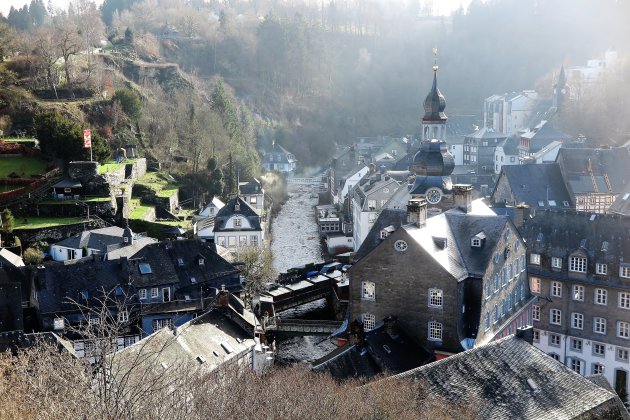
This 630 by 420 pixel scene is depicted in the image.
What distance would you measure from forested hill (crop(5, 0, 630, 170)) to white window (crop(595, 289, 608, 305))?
65.0m

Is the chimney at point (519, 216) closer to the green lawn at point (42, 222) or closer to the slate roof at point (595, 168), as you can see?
the slate roof at point (595, 168)

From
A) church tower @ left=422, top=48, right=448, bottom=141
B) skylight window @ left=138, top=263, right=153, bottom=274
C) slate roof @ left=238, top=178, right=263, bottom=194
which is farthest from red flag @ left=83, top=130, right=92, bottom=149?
church tower @ left=422, top=48, right=448, bottom=141

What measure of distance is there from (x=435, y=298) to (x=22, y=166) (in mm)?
37053

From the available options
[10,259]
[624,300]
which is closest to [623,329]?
[624,300]

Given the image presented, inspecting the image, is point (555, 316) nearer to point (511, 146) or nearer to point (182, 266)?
point (182, 266)

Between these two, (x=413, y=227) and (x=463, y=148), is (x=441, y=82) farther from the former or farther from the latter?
(x=413, y=227)

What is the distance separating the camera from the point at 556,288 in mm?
35719

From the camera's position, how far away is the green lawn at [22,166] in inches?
2067

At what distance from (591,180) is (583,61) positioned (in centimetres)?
7118

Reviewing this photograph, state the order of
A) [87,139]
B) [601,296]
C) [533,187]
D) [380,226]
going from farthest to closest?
[87,139], [533,187], [601,296], [380,226]

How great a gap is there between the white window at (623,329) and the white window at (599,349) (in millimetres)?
937

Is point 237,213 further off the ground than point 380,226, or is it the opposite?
point 380,226

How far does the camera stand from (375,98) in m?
113

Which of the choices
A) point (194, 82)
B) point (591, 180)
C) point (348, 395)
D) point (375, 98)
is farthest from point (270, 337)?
point (375, 98)
